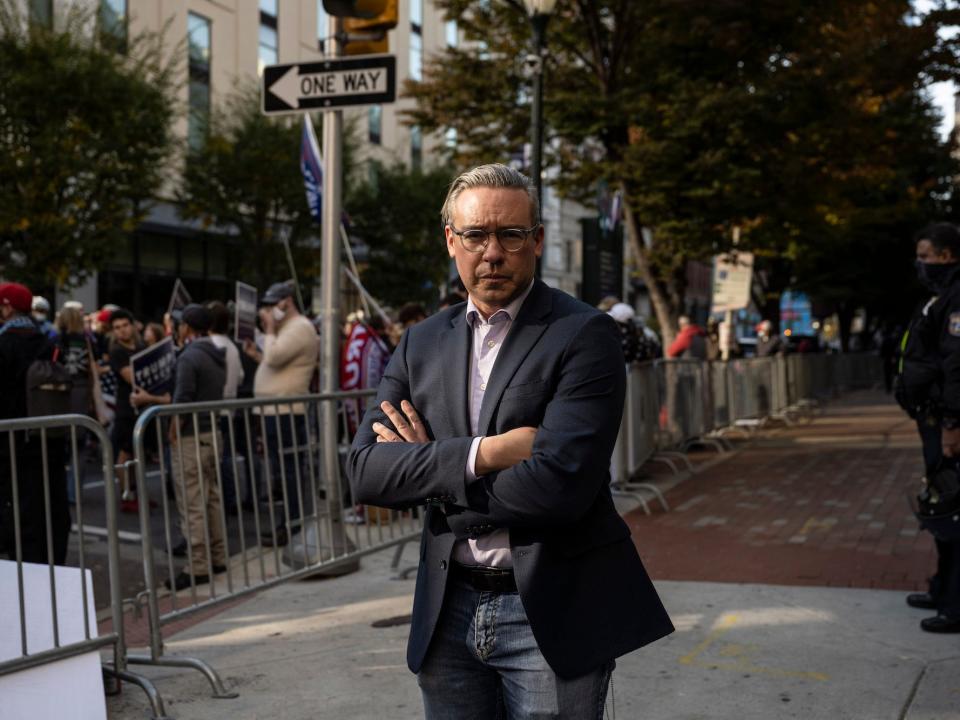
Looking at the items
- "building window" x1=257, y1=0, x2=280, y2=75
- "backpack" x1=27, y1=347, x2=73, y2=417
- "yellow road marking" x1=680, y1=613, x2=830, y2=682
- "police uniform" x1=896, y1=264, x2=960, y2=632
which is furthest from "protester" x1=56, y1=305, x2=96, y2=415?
"building window" x1=257, y1=0, x2=280, y2=75

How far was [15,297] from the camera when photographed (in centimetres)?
677

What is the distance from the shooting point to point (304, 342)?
8.78 metres

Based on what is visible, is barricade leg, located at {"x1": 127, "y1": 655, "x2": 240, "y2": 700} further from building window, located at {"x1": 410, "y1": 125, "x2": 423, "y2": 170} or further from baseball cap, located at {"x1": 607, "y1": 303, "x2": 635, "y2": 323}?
building window, located at {"x1": 410, "y1": 125, "x2": 423, "y2": 170}

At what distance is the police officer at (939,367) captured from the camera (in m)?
5.47

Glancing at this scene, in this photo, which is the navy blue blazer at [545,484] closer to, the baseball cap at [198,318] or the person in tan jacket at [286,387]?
the person in tan jacket at [286,387]

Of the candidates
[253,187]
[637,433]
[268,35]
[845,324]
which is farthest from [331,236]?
[845,324]

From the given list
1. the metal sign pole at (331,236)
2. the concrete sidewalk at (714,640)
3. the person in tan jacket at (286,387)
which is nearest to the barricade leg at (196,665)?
the concrete sidewalk at (714,640)

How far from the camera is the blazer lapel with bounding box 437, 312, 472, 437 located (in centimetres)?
257

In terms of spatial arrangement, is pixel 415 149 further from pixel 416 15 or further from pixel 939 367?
pixel 939 367

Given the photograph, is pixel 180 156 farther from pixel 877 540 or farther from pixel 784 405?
pixel 877 540

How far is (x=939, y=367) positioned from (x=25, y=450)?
186 inches

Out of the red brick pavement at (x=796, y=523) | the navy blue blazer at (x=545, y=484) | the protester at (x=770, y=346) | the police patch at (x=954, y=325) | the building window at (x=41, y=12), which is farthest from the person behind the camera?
the protester at (x=770, y=346)

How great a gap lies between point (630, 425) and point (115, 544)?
6397mm

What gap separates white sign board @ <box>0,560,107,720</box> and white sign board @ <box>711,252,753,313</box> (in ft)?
55.0
